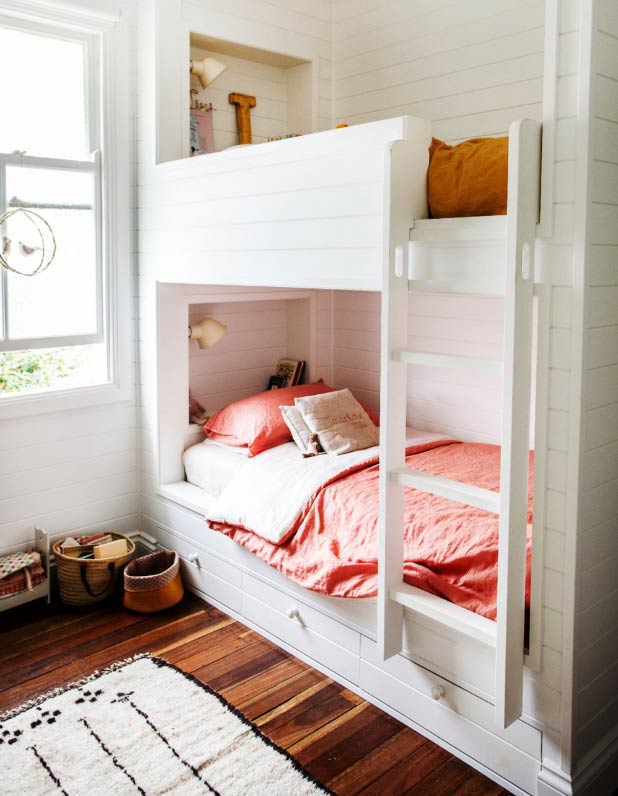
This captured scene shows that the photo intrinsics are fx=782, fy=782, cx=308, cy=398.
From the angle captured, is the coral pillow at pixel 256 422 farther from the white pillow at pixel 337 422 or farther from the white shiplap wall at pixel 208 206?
the white shiplap wall at pixel 208 206

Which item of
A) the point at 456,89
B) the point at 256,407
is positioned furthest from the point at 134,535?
the point at 456,89

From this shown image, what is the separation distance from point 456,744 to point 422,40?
2902mm

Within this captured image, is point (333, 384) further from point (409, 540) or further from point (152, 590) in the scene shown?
point (409, 540)

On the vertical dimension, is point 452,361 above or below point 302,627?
above

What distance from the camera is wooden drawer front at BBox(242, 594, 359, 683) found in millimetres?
2736

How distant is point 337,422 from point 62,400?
48.4 inches

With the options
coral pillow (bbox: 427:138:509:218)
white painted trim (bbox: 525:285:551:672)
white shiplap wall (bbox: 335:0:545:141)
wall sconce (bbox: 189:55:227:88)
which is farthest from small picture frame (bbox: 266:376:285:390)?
white painted trim (bbox: 525:285:551:672)

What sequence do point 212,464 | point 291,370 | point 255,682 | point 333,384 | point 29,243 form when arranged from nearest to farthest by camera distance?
1. point 255,682
2. point 29,243
3. point 212,464
4. point 291,370
5. point 333,384

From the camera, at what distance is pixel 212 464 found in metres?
3.55

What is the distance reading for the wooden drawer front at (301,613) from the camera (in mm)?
2707

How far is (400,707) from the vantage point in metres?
2.54

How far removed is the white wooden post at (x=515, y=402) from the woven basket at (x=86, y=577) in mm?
1909

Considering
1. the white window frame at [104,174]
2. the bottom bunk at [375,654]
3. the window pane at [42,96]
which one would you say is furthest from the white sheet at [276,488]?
the window pane at [42,96]

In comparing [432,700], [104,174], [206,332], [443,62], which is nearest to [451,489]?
[432,700]
